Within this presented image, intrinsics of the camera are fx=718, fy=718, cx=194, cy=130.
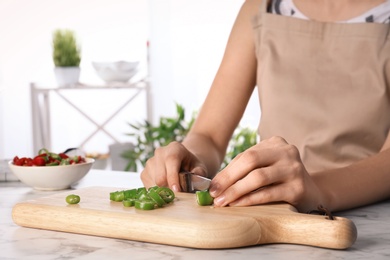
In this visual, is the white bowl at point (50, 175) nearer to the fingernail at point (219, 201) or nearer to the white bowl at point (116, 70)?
the fingernail at point (219, 201)

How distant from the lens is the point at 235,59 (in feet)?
6.82

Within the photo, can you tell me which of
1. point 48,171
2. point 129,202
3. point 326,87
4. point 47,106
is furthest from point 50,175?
point 47,106

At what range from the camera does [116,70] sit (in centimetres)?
514

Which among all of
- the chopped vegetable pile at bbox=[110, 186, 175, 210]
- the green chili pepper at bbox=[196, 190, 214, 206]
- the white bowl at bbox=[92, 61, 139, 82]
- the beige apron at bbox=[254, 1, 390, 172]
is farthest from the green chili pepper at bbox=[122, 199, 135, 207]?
the white bowl at bbox=[92, 61, 139, 82]

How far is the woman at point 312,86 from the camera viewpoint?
1859 millimetres

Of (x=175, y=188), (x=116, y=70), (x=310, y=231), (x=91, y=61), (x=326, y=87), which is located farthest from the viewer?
(x=91, y=61)

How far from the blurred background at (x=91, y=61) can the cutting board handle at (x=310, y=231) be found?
424 centimetres

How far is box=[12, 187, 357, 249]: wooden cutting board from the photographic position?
1.14 meters

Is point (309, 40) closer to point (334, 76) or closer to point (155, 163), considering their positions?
point (334, 76)

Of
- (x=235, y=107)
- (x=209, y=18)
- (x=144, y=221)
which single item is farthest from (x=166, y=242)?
(x=209, y=18)

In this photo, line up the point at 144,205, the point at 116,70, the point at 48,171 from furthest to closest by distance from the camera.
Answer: the point at 116,70, the point at 48,171, the point at 144,205

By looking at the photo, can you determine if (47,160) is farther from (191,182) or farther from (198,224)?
(198,224)

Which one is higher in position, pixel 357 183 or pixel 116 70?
pixel 357 183

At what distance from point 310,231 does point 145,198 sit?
0.31 meters
